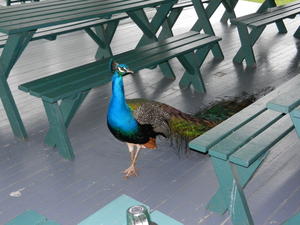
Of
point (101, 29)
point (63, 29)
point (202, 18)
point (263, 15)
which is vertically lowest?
point (263, 15)

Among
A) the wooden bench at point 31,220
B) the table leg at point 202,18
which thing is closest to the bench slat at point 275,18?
the table leg at point 202,18

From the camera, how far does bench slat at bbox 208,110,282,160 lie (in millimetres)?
1907


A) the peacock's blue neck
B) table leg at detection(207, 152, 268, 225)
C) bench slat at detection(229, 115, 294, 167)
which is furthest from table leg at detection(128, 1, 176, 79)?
table leg at detection(207, 152, 268, 225)

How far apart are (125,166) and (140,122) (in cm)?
46

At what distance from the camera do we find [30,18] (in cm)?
302

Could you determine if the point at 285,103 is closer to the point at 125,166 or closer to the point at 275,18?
the point at 125,166

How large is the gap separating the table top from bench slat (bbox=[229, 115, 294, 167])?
1654mm

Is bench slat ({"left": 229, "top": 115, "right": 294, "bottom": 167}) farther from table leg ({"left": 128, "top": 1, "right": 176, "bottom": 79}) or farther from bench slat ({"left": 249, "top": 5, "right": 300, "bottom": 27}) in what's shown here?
bench slat ({"left": 249, "top": 5, "right": 300, "bottom": 27})

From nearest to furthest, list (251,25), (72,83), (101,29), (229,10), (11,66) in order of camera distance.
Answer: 1. (72,83)
2. (11,66)
3. (251,25)
4. (101,29)
5. (229,10)

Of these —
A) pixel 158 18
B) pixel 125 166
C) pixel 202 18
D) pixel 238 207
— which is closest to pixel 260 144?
pixel 238 207

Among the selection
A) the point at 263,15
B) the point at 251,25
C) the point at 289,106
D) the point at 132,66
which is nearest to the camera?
the point at 289,106

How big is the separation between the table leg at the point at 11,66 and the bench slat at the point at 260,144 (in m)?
1.79

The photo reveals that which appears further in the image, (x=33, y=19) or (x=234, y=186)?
(x=33, y=19)

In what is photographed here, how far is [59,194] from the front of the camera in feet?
8.29
